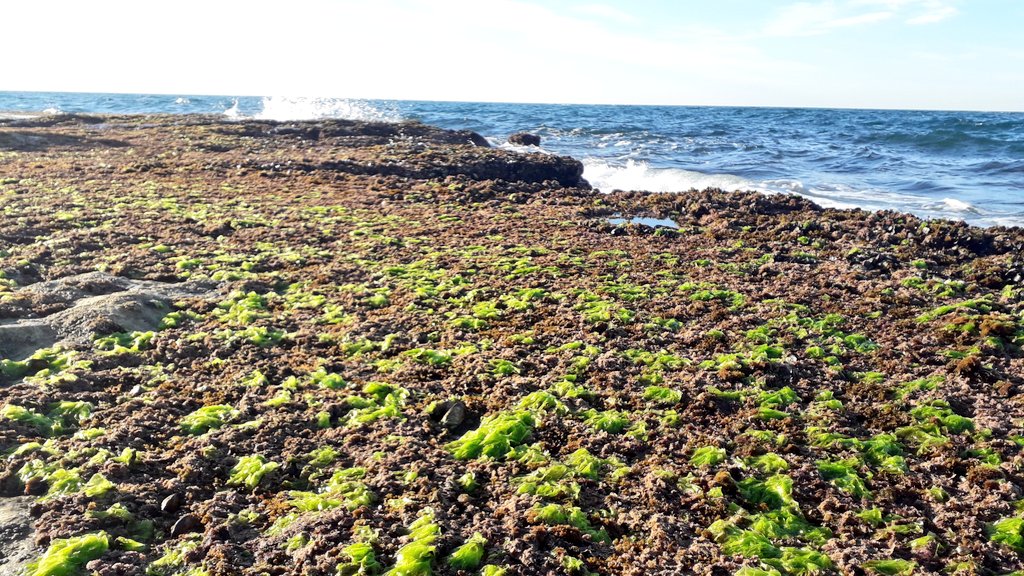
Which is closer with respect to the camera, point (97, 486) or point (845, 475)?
point (97, 486)

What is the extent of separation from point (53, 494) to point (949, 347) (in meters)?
7.49

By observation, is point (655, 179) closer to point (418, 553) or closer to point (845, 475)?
point (845, 475)

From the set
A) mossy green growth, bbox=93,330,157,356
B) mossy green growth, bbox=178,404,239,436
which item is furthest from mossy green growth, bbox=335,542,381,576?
mossy green growth, bbox=93,330,157,356

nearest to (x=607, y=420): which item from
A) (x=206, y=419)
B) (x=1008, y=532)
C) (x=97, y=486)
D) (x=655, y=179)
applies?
(x=1008, y=532)

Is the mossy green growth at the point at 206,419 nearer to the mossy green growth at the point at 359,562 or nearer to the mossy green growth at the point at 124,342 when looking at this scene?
the mossy green growth at the point at 124,342

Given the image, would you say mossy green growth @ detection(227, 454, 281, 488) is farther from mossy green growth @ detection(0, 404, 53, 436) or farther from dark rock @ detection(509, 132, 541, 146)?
dark rock @ detection(509, 132, 541, 146)

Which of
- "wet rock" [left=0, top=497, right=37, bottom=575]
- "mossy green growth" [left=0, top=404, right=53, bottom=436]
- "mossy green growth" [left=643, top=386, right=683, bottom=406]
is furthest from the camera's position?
"mossy green growth" [left=643, top=386, right=683, bottom=406]

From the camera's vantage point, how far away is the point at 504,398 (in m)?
5.57

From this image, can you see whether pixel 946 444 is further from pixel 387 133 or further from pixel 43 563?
pixel 387 133

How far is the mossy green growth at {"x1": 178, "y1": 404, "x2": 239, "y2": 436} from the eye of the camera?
16.5ft

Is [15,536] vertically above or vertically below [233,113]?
below

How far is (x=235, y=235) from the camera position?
34.4ft

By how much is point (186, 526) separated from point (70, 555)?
0.57 meters

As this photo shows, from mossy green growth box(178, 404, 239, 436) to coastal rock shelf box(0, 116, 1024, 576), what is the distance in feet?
0.11
